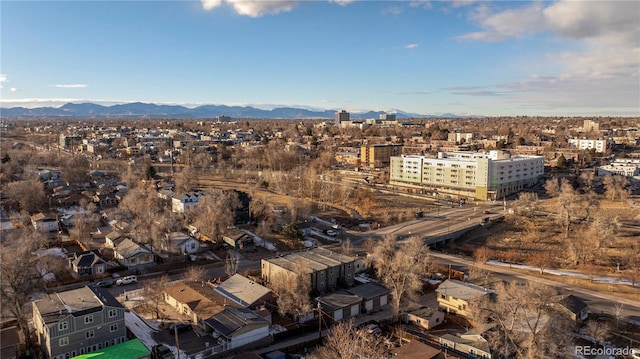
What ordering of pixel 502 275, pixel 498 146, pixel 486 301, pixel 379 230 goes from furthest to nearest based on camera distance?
pixel 498 146
pixel 379 230
pixel 502 275
pixel 486 301

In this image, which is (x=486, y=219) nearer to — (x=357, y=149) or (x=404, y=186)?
(x=404, y=186)

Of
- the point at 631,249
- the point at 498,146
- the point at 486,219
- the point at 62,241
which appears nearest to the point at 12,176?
the point at 62,241

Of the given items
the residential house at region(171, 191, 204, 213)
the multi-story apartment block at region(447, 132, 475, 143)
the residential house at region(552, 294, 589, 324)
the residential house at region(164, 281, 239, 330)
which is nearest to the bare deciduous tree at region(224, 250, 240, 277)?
the residential house at region(164, 281, 239, 330)

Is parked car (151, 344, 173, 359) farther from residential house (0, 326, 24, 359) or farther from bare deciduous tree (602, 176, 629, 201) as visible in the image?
bare deciduous tree (602, 176, 629, 201)

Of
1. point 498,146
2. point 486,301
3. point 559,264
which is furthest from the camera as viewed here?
point 498,146

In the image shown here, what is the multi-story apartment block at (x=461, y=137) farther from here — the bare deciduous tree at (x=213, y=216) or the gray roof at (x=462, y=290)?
the gray roof at (x=462, y=290)
